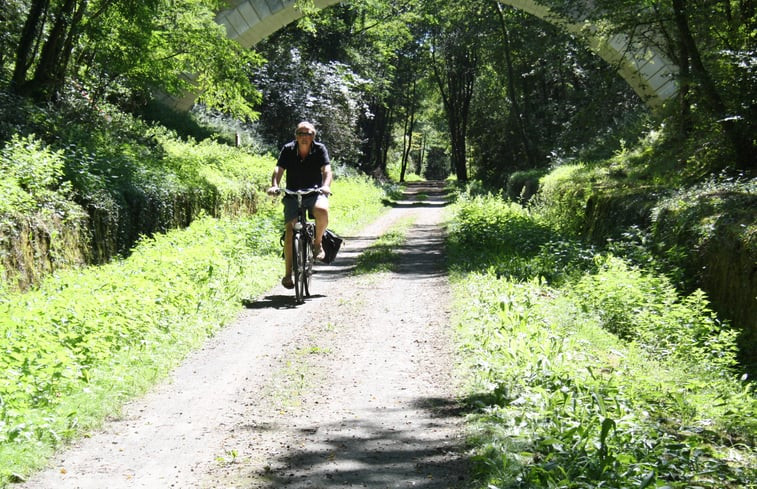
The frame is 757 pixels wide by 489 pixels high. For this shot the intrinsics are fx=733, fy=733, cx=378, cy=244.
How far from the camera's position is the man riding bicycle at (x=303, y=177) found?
9.60m

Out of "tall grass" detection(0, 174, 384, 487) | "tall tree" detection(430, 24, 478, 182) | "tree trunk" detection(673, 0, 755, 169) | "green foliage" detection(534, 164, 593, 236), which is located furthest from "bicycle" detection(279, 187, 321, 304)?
"tall tree" detection(430, 24, 478, 182)

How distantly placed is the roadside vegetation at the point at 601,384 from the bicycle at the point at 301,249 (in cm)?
206

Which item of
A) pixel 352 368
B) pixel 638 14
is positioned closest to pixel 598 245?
pixel 638 14

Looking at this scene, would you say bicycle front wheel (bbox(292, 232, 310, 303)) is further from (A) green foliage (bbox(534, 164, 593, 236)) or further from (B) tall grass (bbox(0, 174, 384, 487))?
(A) green foliage (bbox(534, 164, 593, 236))

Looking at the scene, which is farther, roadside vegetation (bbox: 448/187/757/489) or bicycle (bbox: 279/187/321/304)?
bicycle (bbox: 279/187/321/304)

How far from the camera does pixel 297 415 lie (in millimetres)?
5273

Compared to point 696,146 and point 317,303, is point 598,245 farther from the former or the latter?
point 317,303

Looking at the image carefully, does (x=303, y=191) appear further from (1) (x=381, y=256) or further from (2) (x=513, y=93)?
(2) (x=513, y=93)

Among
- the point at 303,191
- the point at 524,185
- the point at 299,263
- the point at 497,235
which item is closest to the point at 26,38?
the point at 303,191

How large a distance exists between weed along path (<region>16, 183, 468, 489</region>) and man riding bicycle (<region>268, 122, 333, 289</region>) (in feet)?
3.85

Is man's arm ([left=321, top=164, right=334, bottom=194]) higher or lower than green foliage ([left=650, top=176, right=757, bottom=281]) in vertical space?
higher

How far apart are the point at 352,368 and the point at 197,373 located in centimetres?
134

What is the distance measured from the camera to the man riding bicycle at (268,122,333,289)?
9602 mm

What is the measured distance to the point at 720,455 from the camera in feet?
14.3
